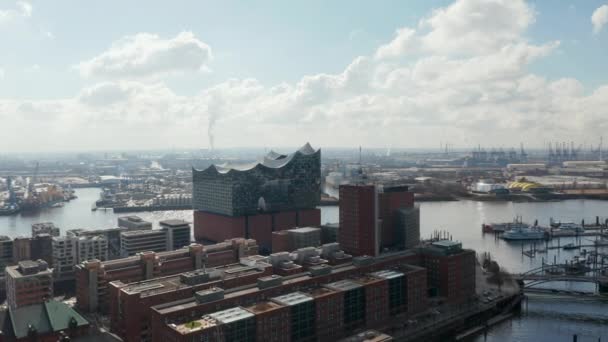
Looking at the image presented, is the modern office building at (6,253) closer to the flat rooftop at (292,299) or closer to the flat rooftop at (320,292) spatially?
the flat rooftop at (292,299)

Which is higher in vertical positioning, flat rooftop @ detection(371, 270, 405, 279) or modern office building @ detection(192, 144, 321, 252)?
modern office building @ detection(192, 144, 321, 252)

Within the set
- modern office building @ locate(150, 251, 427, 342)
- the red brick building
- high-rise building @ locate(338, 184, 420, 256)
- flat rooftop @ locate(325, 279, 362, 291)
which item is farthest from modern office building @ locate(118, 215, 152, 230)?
flat rooftop @ locate(325, 279, 362, 291)

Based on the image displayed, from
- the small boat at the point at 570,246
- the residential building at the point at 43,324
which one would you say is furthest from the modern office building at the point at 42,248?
the small boat at the point at 570,246

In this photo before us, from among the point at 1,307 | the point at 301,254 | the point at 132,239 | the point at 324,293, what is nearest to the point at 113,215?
the point at 132,239

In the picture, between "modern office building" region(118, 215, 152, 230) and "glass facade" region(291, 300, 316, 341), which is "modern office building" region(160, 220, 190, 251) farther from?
"glass facade" region(291, 300, 316, 341)

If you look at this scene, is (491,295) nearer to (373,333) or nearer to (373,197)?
(373,197)
